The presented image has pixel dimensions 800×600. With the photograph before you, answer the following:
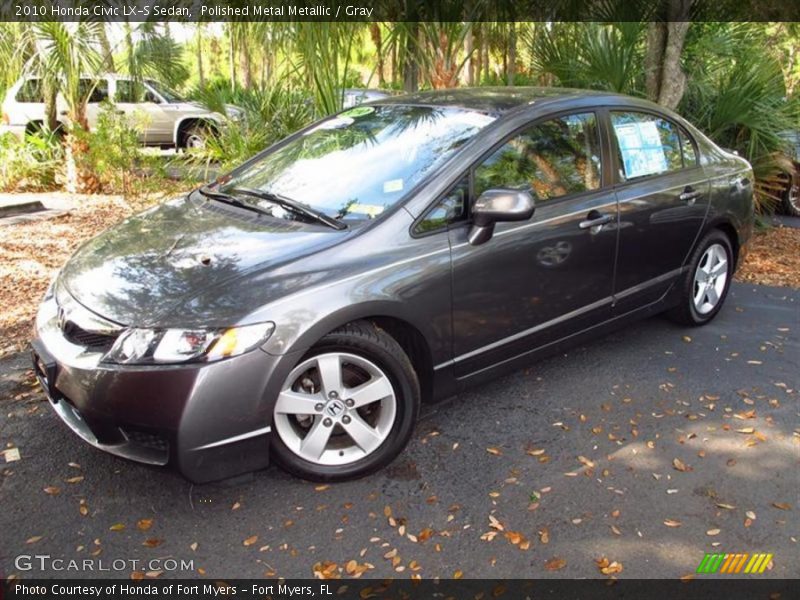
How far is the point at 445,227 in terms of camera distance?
11.4 feet

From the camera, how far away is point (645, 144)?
4.49m

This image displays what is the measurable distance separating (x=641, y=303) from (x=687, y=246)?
0.54 meters

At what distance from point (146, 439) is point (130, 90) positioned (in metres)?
7.97

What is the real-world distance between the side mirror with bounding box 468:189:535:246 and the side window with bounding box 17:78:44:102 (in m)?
8.21

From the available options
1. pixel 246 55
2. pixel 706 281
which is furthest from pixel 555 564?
pixel 246 55

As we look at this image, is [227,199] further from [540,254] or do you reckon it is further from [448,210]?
[540,254]

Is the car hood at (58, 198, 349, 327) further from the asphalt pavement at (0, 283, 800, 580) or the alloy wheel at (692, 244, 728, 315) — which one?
the alloy wheel at (692, 244, 728, 315)

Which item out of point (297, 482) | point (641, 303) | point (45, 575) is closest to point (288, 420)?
point (297, 482)

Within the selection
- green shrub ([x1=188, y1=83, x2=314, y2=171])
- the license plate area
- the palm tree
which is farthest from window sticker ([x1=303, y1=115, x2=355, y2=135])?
the palm tree

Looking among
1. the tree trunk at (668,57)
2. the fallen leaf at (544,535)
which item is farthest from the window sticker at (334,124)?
the tree trunk at (668,57)

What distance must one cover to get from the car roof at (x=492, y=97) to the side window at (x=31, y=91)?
7208 millimetres
